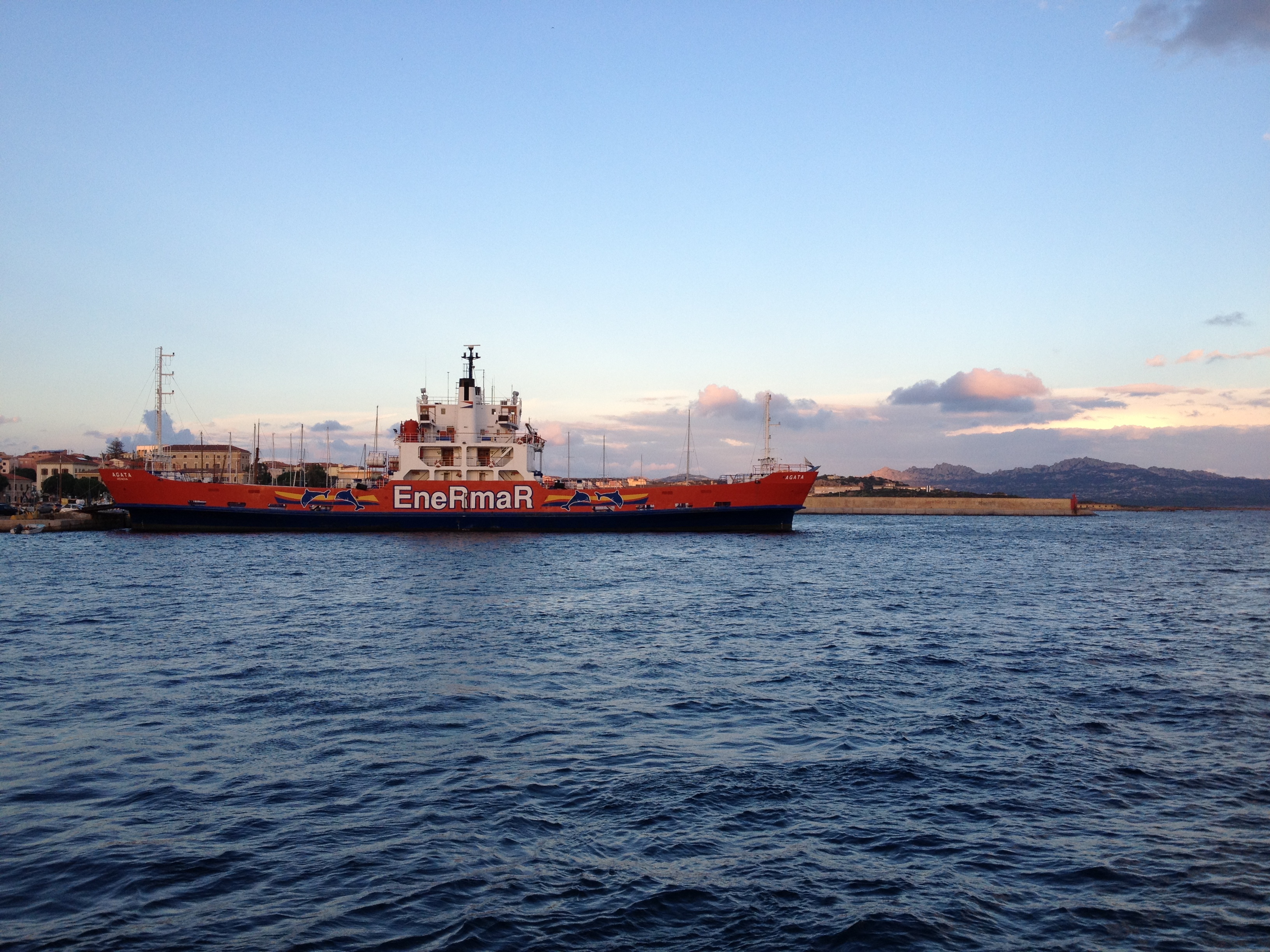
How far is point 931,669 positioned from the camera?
14852mm

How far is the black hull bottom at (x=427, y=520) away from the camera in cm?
4803

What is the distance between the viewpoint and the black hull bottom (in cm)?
4803

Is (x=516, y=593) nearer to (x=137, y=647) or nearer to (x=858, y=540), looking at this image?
(x=137, y=647)

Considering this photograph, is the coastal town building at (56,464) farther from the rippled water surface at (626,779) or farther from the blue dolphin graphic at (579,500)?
the rippled water surface at (626,779)

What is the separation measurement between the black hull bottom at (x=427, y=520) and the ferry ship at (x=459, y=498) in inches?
2.6

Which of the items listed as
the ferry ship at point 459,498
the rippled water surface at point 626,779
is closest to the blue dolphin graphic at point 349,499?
the ferry ship at point 459,498

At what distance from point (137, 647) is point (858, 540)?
152 ft

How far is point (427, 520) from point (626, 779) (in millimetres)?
40901

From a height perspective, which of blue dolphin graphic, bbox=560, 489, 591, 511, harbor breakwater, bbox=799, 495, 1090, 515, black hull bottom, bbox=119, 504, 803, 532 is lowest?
harbor breakwater, bbox=799, 495, 1090, 515

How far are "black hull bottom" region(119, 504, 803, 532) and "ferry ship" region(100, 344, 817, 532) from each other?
7cm

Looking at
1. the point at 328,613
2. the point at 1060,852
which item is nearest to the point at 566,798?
the point at 1060,852

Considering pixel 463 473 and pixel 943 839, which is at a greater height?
pixel 463 473

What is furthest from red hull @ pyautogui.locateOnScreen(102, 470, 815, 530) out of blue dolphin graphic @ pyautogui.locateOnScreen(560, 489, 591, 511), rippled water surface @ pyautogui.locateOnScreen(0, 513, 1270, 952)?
rippled water surface @ pyautogui.locateOnScreen(0, 513, 1270, 952)

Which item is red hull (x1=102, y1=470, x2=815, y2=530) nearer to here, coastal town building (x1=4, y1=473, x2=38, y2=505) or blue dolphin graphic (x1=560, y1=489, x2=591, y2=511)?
blue dolphin graphic (x1=560, y1=489, x2=591, y2=511)
